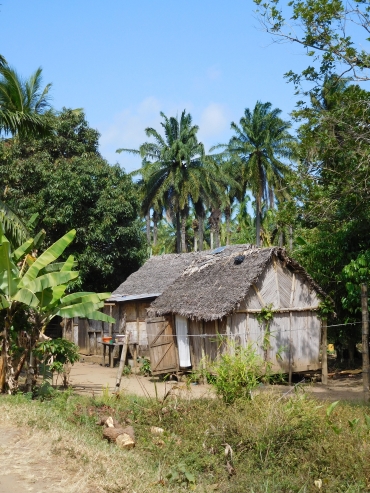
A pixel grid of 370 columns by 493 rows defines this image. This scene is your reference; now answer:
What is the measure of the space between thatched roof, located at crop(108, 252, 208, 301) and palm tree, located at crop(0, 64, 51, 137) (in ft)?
26.4

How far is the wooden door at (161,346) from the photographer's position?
17.5 metres

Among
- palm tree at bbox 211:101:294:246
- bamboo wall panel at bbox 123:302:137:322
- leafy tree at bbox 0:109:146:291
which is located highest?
palm tree at bbox 211:101:294:246

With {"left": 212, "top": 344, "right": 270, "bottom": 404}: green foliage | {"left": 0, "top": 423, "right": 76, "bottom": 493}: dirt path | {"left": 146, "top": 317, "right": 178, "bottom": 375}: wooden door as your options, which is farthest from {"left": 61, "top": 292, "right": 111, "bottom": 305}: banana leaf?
{"left": 146, "top": 317, "right": 178, "bottom": 375}: wooden door

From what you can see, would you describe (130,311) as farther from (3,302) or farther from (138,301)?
(3,302)

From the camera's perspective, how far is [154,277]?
22422mm

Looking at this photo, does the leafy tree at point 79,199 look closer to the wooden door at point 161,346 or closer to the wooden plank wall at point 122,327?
the wooden plank wall at point 122,327

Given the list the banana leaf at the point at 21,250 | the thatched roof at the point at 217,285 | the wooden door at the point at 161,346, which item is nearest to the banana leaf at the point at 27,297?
the banana leaf at the point at 21,250

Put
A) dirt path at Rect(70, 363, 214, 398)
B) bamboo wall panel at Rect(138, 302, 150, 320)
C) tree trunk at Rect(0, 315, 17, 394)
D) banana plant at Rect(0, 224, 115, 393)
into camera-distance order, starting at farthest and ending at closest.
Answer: bamboo wall panel at Rect(138, 302, 150, 320)
dirt path at Rect(70, 363, 214, 398)
tree trunk at Rect(0, 315, 17, 394)
banana plant at Rect(0, 224, 115, 393)

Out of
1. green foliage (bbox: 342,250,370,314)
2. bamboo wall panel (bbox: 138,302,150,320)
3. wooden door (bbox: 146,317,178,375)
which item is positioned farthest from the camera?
bamboo wall panel (bbox: 138,302,150,320)

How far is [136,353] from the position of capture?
2073 centimetres

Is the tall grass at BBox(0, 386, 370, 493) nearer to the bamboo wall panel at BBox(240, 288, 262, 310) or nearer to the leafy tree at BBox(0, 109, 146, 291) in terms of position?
the bamboo wall panel at BBox(240, 288, 262, 310)

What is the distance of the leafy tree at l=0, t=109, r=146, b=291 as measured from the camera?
24625mm

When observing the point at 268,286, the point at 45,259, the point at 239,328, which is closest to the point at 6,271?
the point at 45,259

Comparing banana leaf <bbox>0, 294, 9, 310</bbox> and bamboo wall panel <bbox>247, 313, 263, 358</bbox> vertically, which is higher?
banana leaf <bbox>0, 294, 9, 310</bbox>
